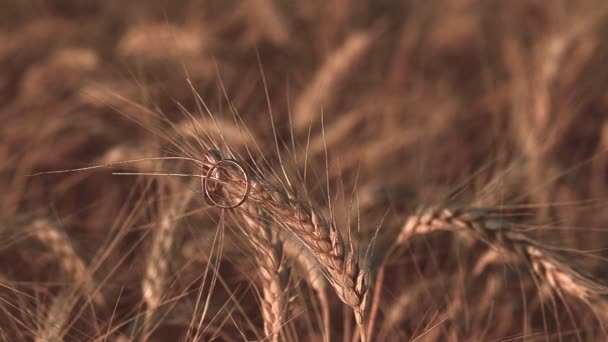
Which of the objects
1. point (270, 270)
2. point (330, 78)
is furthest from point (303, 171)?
point (270, 270)

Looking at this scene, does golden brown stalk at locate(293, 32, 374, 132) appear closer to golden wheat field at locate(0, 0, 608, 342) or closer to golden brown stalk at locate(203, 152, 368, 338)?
golden wheat field at locate(0, 0, 608, 342)

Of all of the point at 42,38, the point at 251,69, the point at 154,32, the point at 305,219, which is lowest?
the point at 305,219

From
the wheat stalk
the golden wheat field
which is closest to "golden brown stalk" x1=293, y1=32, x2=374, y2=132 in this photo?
the golden wheat field

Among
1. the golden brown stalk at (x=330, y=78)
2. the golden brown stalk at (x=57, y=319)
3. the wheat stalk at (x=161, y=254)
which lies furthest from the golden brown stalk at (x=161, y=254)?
the golden brown stalk at (x=330, y=78)

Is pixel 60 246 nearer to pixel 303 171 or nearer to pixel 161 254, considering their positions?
pixel 161 254

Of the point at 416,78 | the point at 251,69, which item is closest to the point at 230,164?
the point at 251,69

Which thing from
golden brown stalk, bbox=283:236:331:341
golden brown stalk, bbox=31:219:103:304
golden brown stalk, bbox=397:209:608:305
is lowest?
golden brown stalk, bbox=397:209:608:305

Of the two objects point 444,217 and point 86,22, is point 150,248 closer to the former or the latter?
point 444,217

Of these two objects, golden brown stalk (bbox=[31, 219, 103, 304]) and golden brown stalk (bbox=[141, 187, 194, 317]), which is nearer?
golden brown stalk (bbox=[141, 187, 194, 317])
